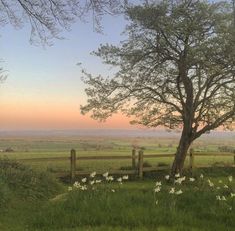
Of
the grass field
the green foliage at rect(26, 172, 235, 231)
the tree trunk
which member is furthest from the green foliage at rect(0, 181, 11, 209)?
the tree trunk

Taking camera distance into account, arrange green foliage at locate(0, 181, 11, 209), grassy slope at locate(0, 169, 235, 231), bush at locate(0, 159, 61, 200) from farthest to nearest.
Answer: bush at locate(0, 159, 61, 200) → green foliage at locate(0, 181, 11, 209) → grassy slope at locate(0, 169, 235, 231)

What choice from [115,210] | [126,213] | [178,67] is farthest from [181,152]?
[126,213]

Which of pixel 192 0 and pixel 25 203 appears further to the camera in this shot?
pixel 192 0

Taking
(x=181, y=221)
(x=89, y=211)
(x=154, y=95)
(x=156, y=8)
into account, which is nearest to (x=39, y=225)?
(x=89, y=211)

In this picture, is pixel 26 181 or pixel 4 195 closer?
pixel 4 195

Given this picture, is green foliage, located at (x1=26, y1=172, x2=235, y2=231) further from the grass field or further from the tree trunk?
the tree trunk

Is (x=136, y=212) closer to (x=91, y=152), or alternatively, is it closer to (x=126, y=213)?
(x=126, y=213)

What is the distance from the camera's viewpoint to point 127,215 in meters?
11.4

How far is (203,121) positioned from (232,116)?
58.0 inches

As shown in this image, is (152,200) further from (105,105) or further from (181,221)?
(105,105)

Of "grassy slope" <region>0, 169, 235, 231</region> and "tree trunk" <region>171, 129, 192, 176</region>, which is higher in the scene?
"tree trunk" <region>171, 129, 192, 176</region>

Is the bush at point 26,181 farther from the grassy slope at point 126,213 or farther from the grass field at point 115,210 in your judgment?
the grassy slope at point 126,213

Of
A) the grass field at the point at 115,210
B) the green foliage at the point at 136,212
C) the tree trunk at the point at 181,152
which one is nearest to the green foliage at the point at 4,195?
the grass field at the point at 115,210

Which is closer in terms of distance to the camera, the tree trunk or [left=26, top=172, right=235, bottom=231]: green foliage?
[left=26, top=172, right=235, bottom=231]: green foliage
